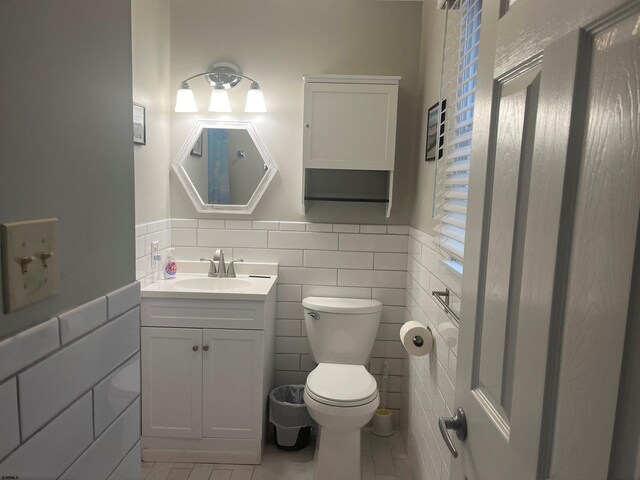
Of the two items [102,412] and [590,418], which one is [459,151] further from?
[102,412]

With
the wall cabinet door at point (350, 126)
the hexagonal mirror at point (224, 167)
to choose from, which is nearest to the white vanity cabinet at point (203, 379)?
the hexagonal mirror at point (224, 167)

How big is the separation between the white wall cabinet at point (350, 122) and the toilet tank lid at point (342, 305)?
0.77m

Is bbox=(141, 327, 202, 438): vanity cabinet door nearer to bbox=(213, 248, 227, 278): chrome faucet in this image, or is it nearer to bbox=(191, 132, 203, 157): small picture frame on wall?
bbox=(213, 248, 227, 278): chrome faucet

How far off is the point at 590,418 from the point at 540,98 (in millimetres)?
456

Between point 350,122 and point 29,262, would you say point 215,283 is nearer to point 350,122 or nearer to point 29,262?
point 350,122

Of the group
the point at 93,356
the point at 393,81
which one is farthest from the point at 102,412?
the point at 393,81

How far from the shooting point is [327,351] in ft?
8.19

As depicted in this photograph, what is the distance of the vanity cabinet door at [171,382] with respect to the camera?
88.7 inches

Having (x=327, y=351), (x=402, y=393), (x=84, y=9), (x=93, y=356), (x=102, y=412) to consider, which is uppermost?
(x=84, y=9)

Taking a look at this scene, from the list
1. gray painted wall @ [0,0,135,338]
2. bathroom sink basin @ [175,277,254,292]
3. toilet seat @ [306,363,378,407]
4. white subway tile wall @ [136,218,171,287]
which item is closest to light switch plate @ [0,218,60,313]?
gray painted wall @ [0,0,135,338]

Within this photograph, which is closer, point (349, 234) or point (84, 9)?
point (84, 9)

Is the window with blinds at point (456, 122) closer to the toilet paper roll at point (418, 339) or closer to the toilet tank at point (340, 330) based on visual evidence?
the toilet paper roll at point (418, 339)

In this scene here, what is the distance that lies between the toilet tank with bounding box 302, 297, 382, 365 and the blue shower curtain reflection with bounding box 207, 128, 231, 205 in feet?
2.80

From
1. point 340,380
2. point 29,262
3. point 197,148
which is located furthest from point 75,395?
point 197,148
